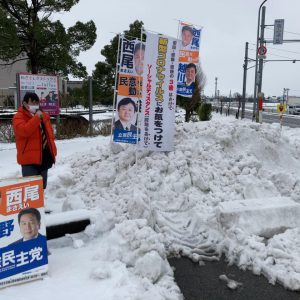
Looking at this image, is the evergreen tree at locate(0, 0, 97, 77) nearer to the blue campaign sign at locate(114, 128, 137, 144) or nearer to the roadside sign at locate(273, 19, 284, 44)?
the blue campaign sign at locate(114, 128, 137, 144)

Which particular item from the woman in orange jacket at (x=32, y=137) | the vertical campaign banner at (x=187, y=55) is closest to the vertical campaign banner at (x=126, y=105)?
the woman in orange jacket at (x=32, y=137)

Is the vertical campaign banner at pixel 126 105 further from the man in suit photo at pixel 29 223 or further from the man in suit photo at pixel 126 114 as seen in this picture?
the man in suit photo at pixel 29 223

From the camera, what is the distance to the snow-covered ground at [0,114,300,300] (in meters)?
3.11

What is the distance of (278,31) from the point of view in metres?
16.8

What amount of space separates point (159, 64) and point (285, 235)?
136 inches

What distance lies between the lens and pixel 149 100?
229 inches

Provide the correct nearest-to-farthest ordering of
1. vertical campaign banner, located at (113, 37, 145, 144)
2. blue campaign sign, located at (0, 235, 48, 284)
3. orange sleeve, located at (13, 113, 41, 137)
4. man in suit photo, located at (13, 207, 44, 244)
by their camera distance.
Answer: blue campaign sign, located at (0, 235, 48, 284) → man in suit photo, located at (13, 207, 44, 244) → orange sleeve, located at (13, 113, 41, 137) → vertical campaign banner, located at (113, 37, 145, 144)

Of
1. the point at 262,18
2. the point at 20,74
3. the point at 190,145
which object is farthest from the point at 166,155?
the point at 262,18

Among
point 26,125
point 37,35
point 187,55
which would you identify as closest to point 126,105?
point 26,125

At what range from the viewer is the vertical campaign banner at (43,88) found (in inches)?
390

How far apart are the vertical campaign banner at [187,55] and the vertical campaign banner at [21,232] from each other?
30.6ft

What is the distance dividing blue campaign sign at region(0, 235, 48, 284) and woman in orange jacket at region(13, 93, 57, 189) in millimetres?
1358

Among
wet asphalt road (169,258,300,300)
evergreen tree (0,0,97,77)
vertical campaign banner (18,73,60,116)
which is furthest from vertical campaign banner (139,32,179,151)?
evergreen tree (0,0,97,77)

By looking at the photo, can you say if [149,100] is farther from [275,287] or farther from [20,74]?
[20,74]
